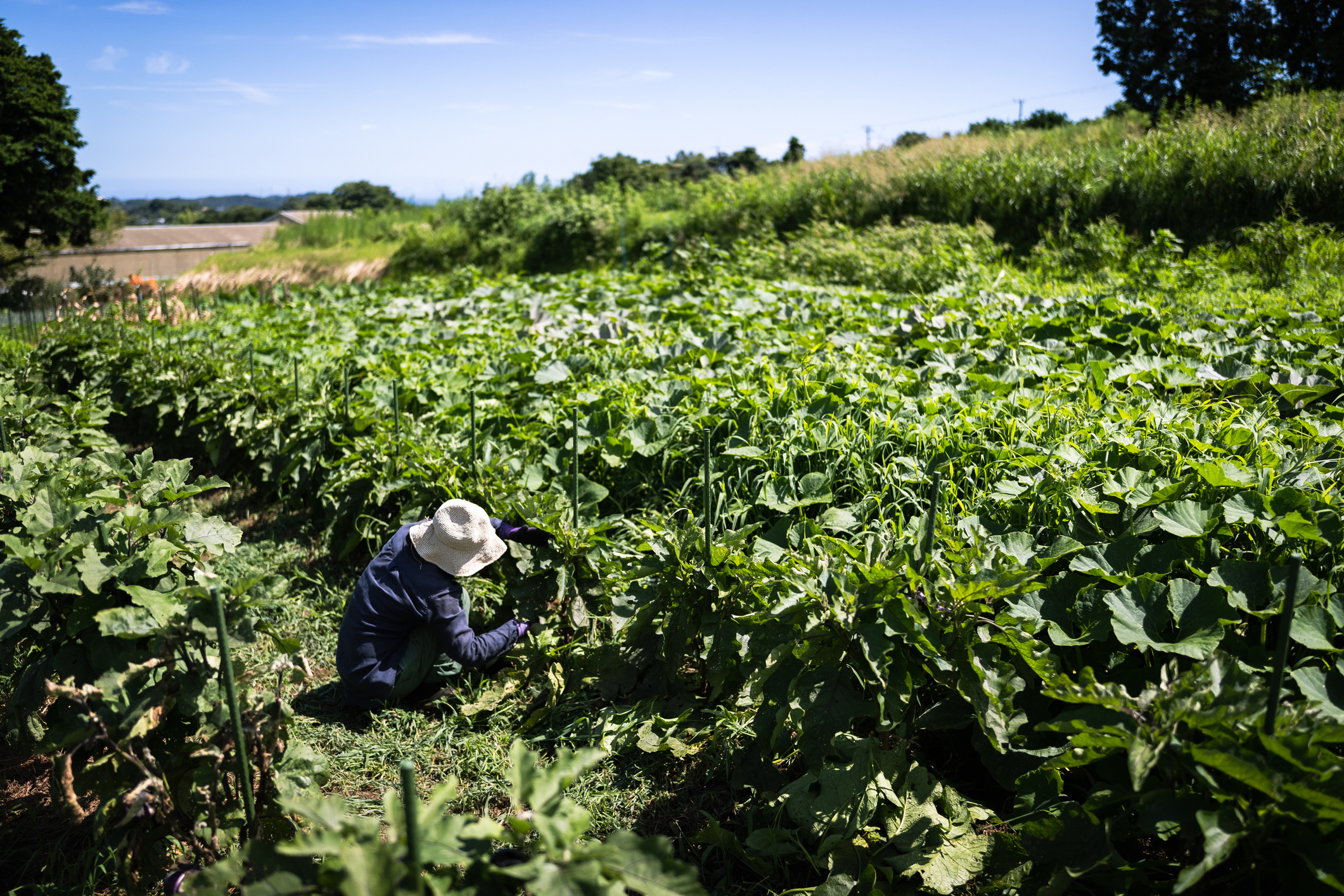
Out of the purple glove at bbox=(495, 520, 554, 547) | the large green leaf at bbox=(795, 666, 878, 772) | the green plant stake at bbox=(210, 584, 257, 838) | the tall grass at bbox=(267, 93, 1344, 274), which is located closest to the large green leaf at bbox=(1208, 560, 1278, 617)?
the large green leaf at bbox=(795, 666, 878, 772)

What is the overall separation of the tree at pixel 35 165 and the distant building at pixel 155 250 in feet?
3.31

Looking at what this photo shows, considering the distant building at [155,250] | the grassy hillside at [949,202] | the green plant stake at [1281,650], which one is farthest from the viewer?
the distant building at [155,250]

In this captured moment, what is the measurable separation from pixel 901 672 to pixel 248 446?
12.5 ft

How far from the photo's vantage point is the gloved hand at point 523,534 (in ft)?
9.05

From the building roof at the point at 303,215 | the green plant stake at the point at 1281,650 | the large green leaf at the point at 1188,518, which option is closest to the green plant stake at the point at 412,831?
the green plant stake at the point at 1281,650

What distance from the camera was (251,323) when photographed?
660 cm

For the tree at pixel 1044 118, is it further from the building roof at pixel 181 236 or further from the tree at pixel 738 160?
the building roof at pixel 181 236

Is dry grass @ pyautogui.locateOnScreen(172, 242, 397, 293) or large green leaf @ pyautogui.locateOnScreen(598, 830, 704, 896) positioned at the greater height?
dry grass @ pyautogui.locateOnScreen(172, 242, 397, 293)

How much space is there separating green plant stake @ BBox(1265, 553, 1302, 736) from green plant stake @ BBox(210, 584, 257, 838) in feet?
5.88

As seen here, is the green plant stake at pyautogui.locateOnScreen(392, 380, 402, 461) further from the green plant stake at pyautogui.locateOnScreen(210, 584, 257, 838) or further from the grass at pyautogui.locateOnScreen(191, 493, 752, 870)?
the green plant stake at pyautogui.locateOnScreen(210, 584, 257, 838)

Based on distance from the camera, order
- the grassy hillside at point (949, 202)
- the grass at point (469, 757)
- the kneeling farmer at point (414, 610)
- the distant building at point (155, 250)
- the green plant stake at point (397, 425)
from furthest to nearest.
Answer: the distant building at point (155, 250), the grassy hillside at point (949, 202), the green plant stake at point (397, 425), the kneeling farmer at point (414, 610), the grass at point (469, 757)

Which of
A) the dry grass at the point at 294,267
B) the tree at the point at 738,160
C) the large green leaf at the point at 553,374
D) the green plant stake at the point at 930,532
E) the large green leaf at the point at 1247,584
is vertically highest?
the tree at the point at 738,160

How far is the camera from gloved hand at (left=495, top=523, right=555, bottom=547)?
276 centimetres

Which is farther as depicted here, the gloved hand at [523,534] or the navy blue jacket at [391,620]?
the gloved hand at [523,534]
